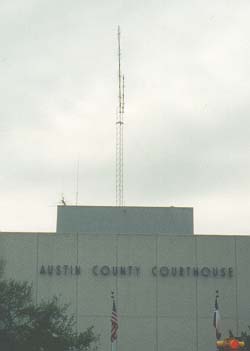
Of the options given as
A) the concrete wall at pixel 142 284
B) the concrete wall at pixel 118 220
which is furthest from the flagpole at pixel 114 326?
the concrete wall at pixel 118 220

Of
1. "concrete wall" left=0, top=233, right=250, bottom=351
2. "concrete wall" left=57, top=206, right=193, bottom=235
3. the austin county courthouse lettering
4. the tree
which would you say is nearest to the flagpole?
"concrete wall" left=0, top=233, right=250, bottom=351

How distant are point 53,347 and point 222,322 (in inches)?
556

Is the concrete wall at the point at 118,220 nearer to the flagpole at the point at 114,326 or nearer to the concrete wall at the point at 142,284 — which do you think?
the concrete wall at the point at 142,284

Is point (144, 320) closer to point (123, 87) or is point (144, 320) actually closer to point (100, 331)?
point (100, 331)

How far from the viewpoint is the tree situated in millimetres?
47438

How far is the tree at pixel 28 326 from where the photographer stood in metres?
47.4

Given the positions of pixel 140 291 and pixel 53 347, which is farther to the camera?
pixel 140 291

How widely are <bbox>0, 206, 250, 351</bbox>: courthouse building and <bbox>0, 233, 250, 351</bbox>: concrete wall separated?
6 cm

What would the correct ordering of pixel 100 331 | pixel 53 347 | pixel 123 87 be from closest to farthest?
pixel 53 347 → pixel 100 331 → pixel 123 87

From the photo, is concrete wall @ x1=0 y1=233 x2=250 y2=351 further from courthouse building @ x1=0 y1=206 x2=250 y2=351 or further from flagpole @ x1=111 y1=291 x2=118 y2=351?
flagpole @ x1=111 y1=291 x2=118 y2=351

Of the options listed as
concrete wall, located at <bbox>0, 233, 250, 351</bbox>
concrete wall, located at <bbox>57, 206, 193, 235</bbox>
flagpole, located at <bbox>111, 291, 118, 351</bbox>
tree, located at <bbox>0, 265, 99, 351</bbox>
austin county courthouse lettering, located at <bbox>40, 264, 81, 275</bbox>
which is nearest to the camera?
flagpole, located at <bbox>111, 291, 118, 351</bbox>

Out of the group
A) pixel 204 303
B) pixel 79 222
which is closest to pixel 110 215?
pixel 79 222

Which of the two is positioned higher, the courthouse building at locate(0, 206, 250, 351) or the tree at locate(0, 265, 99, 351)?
the courthouse building at locate(0, 206, 250, 351)

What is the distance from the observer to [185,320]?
188 ft
